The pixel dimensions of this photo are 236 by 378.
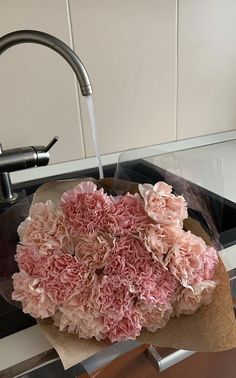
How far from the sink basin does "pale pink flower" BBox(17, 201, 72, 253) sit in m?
0.12

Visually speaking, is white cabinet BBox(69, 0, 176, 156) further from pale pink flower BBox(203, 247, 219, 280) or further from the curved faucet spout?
pale pink flower BBox(203, 247, 219, 280)

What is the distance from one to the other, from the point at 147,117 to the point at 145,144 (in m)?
0.09

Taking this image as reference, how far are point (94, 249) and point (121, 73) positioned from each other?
2.30 ft

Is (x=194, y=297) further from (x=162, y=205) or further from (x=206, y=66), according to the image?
(x=206, y=66)

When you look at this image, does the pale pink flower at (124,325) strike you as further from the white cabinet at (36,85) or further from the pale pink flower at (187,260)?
the white cabinet at (36,85)

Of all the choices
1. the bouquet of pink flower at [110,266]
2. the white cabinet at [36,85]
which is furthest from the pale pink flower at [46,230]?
the white cabinet at [36,85]

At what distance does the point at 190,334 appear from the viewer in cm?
46

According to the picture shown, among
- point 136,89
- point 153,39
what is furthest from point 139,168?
point 153,39

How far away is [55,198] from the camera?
0.55m

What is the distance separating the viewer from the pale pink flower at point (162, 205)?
17.9 inches

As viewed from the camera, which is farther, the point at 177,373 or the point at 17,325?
the point at 177,373

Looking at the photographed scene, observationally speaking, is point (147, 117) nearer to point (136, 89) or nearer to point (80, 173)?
point (136, 89)

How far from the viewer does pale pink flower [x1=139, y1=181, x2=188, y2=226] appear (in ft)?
1.49

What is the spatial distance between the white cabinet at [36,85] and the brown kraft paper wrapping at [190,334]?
589mm
